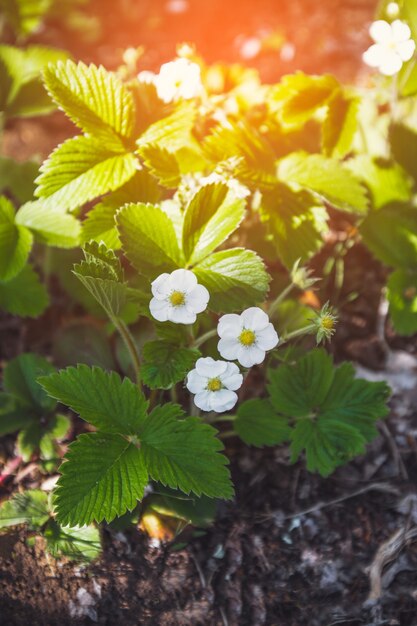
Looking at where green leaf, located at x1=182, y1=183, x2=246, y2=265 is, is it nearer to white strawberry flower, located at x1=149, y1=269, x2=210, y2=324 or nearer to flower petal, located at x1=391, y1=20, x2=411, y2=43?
white strawberry flower, located at x1=149, y1=269, x2=210, y2=324

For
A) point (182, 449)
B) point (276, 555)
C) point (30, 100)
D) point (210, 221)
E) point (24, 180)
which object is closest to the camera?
point (182, 449)

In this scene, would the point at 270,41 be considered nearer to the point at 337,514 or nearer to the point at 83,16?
the point at 83,16

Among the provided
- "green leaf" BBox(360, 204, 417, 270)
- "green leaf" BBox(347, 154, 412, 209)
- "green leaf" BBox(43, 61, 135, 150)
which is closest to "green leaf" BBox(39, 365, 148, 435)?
"green leaf" BBox(43, 61, 135, 150)

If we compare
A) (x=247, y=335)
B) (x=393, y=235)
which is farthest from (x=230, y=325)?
(x=393, y=235)

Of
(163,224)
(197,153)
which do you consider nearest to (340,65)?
(197,153)

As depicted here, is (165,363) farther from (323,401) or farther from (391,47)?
(391,47)

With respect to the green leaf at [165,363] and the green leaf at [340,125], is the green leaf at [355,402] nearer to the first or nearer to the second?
the green leaf at [165,363]
